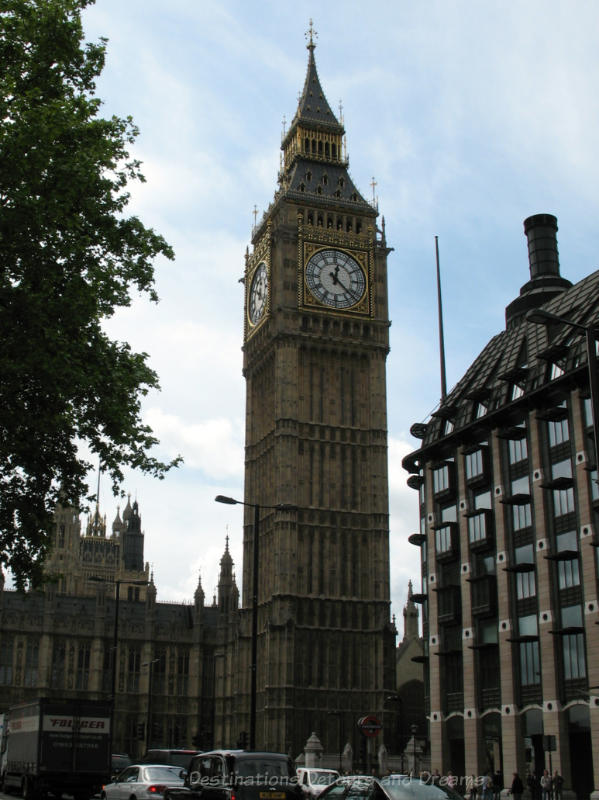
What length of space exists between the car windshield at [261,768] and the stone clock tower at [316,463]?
178 ft

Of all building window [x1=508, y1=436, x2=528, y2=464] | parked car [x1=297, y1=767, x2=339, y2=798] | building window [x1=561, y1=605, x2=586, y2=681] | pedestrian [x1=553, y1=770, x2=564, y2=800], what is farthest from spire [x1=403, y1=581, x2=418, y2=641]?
parked car [x1=297, y1=767, x2=339, y2=798]

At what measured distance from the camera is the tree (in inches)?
942

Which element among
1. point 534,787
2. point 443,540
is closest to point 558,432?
point 443,540

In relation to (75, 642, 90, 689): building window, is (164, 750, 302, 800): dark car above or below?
below

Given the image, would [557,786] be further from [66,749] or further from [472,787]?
[66,749]

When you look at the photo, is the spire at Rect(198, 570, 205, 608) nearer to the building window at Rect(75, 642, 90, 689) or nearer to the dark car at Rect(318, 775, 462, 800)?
the building window at Rect(75, 642, 90, 689)

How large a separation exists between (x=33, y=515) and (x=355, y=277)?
63.7 meters

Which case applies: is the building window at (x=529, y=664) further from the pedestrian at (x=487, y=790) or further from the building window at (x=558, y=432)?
the building window at (x=558, y=432)

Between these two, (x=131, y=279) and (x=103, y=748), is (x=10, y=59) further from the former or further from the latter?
(x=103, y=748)

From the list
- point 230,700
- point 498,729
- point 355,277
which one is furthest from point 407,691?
point 498,729

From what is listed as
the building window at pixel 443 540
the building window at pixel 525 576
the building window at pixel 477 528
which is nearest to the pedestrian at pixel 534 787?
the building window at pixel 525 576

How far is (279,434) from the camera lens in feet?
269

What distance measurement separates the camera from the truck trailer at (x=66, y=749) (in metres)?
31.5

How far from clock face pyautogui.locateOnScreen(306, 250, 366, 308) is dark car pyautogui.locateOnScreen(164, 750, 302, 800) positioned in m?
64.8
